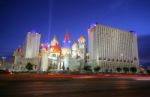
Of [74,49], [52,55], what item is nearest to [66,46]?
[74,49]

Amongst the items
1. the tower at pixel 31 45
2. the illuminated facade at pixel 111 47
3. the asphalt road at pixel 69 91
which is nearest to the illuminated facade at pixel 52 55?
the tower at pixel 31 45

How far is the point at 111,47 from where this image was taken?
140750 mm

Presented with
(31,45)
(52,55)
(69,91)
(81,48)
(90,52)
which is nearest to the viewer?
(69,91)

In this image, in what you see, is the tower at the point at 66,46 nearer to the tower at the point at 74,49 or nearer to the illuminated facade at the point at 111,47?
the tower at the point at 74,49

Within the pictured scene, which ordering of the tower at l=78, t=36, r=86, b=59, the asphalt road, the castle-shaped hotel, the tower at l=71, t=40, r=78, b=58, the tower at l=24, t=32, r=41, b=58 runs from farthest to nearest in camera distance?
the tower at l=24, t=32, r=41, b=58 → the tower at l=78, t=36, r=86, b=59 → the tower at l=71, t=40, r=78, b=58 → the castle-shaped hotel → the asphalt road

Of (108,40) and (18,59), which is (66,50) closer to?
(108,40)

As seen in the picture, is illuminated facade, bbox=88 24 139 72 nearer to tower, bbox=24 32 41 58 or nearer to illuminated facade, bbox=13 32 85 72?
illuminated facade, bbox=13 32 85 72

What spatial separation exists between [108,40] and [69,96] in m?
134

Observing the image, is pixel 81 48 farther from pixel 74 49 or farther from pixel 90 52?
pixel 90 52

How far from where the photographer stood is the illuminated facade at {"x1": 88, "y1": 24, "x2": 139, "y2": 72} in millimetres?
132875

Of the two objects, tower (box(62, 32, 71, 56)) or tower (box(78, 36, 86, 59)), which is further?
tower (box(78, 36, 86, 59))

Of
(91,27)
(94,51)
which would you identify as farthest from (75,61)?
(91,27)

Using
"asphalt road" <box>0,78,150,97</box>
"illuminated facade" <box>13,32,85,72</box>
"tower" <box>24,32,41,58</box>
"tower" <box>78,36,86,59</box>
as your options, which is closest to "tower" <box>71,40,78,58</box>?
"illuminated facade" <box>13,32,85,72</box>

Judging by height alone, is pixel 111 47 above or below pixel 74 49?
above
